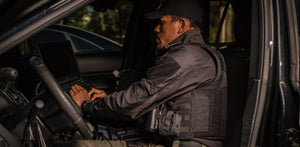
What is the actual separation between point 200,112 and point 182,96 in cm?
13

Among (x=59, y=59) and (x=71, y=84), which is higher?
(x=59, y=59)

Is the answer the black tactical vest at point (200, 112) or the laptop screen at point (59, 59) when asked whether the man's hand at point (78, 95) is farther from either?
the black tactical vest at point (200, 112)

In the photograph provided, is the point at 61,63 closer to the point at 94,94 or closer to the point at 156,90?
the point at 94,94

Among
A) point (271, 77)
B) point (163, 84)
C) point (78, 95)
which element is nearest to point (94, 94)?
point (78, 95)

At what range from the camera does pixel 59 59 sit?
2111 mm

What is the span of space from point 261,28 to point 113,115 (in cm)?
89

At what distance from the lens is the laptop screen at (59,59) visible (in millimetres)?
2013

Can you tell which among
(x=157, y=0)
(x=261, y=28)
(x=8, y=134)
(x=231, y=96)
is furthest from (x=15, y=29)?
(x=157, y=0)

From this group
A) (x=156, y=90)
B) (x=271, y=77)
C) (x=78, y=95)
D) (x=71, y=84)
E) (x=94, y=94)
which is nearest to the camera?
(x=271, y=77)

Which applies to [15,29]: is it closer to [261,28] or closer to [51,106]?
[51,106]

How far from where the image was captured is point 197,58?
1.58 metres

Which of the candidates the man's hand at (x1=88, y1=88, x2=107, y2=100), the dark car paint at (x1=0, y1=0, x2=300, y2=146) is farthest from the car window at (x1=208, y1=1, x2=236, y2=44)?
the man's hand at (x1=88, y1=88, x2=107, y2=100)

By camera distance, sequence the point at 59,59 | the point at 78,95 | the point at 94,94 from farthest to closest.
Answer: the point at 59,59 < the point at 94,94 < the point at 78,95

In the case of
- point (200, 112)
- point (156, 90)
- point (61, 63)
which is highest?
point (61, 63)
